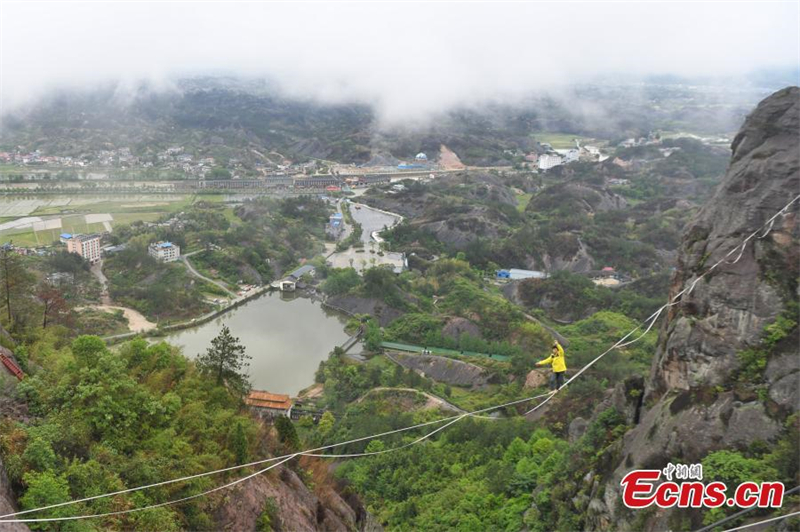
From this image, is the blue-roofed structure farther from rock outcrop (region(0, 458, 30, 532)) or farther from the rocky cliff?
rock outcrop (region(0, 458, 30, 532))

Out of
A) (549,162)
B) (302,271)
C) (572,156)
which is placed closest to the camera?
(302,271)

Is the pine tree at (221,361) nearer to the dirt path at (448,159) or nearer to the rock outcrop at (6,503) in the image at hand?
the rock outcrop at (6,503)

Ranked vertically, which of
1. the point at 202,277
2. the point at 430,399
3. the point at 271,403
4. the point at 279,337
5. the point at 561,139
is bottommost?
the point at 279,337

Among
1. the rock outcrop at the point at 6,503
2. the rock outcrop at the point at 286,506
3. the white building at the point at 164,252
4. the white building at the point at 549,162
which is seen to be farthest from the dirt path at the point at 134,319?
the white building at the point at 549,162

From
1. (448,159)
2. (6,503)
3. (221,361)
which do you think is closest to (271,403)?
(221,361)

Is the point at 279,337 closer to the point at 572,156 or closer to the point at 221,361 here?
the point at 221,361

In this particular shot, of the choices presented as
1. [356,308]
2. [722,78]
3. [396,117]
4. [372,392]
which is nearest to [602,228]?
[356,308]
